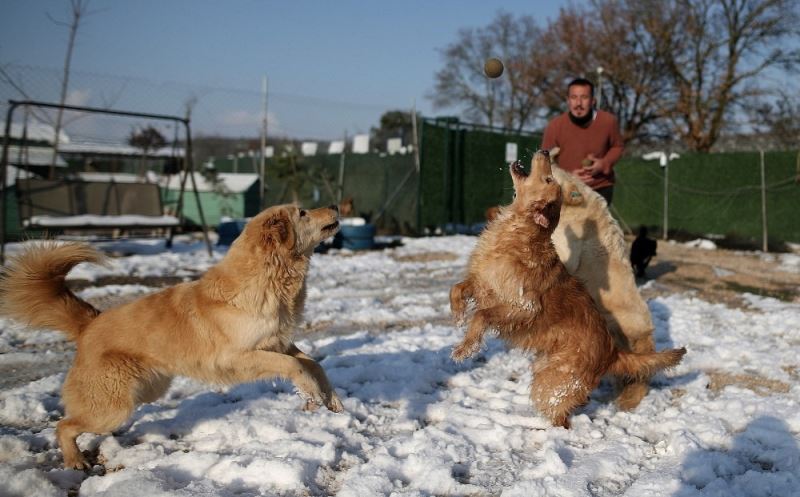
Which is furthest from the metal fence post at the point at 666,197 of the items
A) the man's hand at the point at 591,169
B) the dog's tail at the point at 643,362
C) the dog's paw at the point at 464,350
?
the dog's paw at the point at 464,350

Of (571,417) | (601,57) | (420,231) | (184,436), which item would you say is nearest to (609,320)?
(571,417)

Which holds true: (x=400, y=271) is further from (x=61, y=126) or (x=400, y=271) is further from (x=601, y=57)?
(x=601, y=57)

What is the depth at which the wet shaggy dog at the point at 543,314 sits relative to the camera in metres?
3.59

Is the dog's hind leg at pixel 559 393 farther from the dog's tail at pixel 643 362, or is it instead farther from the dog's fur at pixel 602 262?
the dog's fur at pixel 602 262

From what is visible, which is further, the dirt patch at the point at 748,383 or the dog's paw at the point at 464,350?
the dirt patch at the point at 748,383

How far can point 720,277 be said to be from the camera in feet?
30.5

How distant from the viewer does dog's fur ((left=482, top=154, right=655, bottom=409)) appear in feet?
14.1

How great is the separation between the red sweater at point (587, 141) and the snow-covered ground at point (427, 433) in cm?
184

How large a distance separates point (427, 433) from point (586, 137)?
11.5ft

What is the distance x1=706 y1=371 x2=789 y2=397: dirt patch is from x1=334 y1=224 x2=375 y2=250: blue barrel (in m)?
7.58

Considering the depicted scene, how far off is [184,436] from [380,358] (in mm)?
1791

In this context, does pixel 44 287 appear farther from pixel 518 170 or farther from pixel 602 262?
pixel 602 262

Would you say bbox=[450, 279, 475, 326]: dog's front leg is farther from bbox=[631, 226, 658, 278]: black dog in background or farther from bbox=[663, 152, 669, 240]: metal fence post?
bbox=[663, 152, 669, 240]: metal fence post

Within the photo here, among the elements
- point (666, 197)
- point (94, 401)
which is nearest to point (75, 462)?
point (94, 401)
